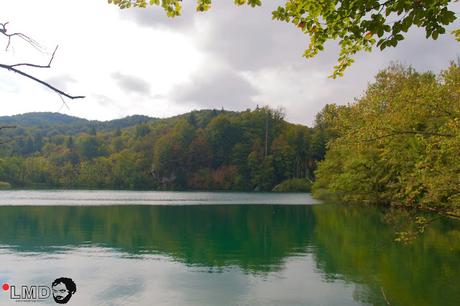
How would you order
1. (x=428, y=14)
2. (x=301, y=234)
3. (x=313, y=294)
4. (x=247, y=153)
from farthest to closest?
(x=247, y=153) < (x=301, y=234) < (x=313, y=294) < (x=428, y=14)

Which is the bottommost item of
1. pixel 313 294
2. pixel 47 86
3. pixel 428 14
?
pixel 313 294

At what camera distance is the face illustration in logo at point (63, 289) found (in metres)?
15.8

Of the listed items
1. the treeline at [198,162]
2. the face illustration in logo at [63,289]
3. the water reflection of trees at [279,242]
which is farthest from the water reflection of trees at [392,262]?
the treeline at [198,162]

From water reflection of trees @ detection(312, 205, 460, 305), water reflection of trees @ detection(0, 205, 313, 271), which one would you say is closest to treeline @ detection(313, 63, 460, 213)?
water reflection of trees @ detection(312, 205, 460, 305)

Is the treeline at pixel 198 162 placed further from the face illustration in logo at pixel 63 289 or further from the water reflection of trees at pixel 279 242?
the face illustration in logo at pixel 63 289

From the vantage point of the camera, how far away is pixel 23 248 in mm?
25922

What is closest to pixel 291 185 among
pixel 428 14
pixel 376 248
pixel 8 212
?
pixel 8 212

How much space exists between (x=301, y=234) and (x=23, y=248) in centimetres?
1902

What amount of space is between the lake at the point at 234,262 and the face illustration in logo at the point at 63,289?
303 millimetres

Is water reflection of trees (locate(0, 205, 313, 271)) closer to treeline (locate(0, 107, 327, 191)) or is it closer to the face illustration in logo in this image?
the face illustration in logo

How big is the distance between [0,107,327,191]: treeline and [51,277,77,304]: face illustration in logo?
A: 11367 cm

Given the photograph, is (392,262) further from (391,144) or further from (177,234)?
(177,234)

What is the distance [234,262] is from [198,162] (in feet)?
414

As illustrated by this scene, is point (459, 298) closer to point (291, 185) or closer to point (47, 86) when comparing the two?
point (47, 86)
